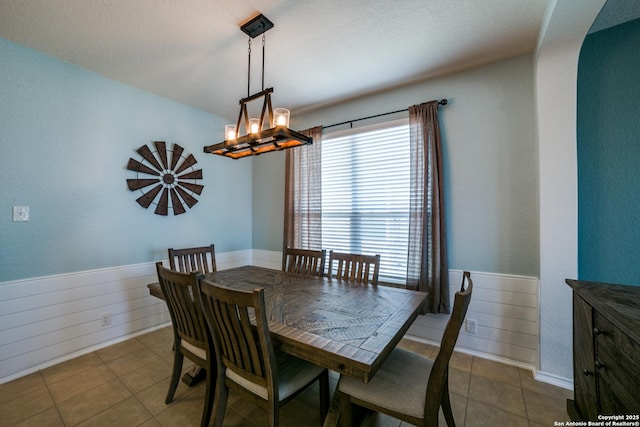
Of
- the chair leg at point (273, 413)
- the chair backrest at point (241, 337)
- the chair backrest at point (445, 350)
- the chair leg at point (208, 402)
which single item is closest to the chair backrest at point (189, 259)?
the chair leg at point (208, 402)

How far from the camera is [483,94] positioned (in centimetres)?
236

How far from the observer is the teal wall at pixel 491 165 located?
218 centimetres

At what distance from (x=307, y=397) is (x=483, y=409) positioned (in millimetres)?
1176

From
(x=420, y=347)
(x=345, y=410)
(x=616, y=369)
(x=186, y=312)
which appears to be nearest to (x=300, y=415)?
(x=345, y=410)

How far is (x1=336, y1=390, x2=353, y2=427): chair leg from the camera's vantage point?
1.27 meters

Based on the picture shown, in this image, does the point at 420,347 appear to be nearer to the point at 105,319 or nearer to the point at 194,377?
the point at 194,377

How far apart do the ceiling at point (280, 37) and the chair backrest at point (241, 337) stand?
1.83 m

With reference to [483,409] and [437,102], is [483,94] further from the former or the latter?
[483,409]

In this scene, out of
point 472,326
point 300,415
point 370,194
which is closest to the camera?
point 300,415

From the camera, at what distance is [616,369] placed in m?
1.07

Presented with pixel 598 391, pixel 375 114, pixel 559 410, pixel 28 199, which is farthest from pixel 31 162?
pixel 559 410

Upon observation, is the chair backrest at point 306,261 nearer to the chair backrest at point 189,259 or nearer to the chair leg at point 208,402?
the chair backrest at point 189,259

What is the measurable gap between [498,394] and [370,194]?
78.0 inches

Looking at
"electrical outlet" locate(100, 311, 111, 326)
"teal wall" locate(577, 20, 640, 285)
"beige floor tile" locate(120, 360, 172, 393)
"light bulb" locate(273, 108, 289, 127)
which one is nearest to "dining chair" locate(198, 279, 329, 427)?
"beige floor tile" locate(120, 360, 172, 393)
